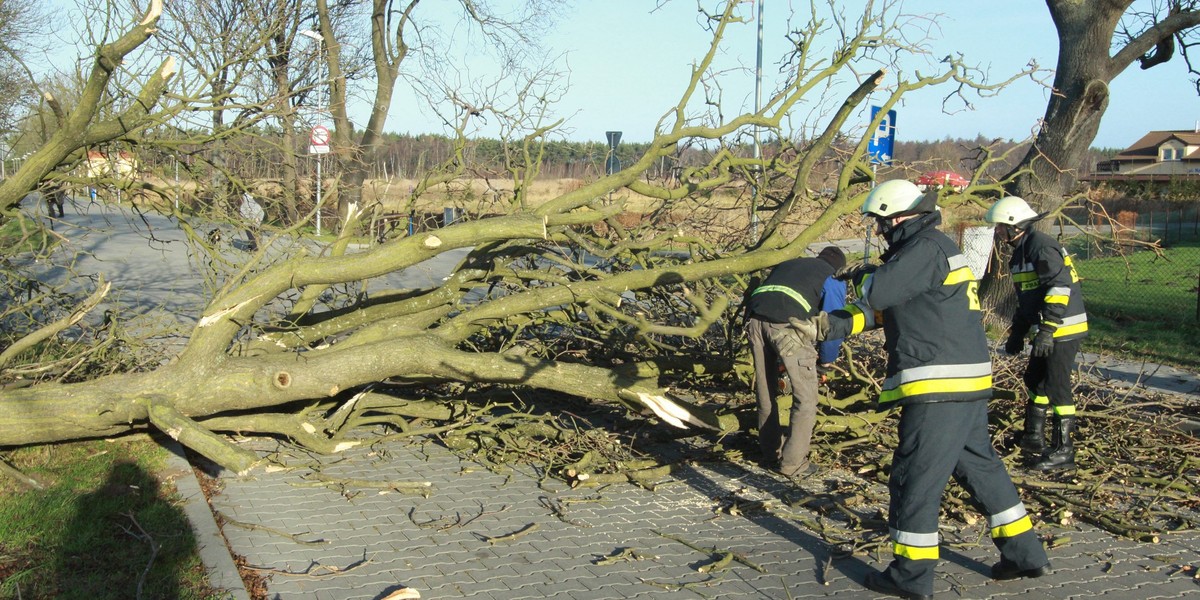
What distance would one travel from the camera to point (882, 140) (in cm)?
962

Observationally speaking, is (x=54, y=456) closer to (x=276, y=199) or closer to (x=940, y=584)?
(x=276, y=199)

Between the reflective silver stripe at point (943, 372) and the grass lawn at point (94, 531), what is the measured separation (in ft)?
10.6

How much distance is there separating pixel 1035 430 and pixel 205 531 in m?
5.19

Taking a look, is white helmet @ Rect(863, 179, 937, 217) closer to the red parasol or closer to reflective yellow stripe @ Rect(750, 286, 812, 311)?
reflective yellow stripe @ Rect(750, 286, 812, 311)

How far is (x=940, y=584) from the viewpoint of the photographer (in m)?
4.57

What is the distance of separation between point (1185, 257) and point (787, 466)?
1648 cm

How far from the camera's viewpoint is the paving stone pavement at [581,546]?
446 centimetres

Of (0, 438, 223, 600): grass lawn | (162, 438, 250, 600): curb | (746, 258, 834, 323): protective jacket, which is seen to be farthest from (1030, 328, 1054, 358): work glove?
(0, 438, 223, 600): grass lawn

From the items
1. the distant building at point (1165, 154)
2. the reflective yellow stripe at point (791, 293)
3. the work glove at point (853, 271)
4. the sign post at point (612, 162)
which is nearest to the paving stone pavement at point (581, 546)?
the reflective yellow stripe at point (791, 293)

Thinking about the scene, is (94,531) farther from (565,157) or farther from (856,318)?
(565,157)

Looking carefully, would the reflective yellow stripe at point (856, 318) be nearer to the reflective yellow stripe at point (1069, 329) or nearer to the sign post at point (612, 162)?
the reflective yellow stripe at point (1069, 329)

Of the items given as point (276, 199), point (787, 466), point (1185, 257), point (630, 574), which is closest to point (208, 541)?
point (630, 574)

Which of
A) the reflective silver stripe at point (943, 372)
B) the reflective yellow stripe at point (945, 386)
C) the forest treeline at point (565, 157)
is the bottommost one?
the reflective yellow stripe at point (945, 386)

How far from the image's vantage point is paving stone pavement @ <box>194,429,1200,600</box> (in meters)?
4.46
